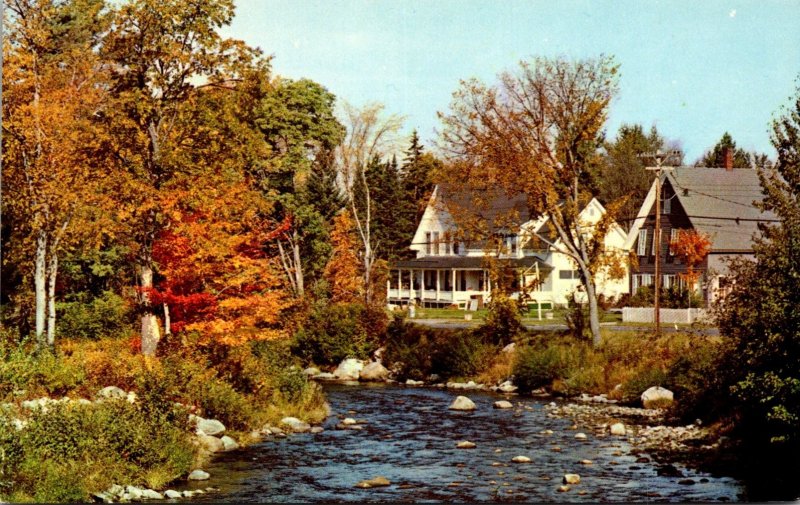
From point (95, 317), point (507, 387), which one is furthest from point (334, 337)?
point (95, 317)

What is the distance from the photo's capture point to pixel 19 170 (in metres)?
31.6

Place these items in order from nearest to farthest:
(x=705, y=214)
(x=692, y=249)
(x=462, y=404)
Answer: (x=462, y=404) → (x=692, y=249) → (x=705, y=214)

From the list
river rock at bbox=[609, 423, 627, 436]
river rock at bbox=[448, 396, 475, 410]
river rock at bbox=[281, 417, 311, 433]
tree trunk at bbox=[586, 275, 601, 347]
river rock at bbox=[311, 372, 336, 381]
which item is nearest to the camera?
river rock at bbox=[609, 423, 627, 436]

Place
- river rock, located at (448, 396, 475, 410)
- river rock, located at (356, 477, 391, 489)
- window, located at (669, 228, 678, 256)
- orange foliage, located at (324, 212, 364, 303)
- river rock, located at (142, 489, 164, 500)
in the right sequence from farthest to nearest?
window, located at (669, 228, 678, 256)
orange foliage, located at (324, 212, 364, 303)
river rock, located at (448, 396, 475, 410)
river rock, located at (356, 477, 391, 489)
river rock, located at (142, 489, 164, 500)

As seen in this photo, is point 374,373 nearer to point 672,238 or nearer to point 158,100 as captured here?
point 158,100

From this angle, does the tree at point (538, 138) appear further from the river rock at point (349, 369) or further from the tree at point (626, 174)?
the tree at point (626, 174)

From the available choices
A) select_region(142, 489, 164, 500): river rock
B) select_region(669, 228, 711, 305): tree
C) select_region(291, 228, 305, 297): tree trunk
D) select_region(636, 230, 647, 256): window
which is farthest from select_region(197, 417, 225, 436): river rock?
select_region(636, 230, 647, 256): window

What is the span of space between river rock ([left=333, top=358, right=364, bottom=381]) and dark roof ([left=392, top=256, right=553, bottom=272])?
24899mm

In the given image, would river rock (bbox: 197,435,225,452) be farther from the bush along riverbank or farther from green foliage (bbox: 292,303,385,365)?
green foliage (bbox: 292,303,385,365)

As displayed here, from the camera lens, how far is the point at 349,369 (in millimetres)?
46406

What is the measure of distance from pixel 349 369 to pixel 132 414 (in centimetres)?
2532

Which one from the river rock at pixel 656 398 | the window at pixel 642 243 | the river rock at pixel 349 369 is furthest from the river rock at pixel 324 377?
the window at pixel 642 243

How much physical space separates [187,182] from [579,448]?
48.5 ft

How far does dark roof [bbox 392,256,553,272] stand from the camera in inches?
2831
